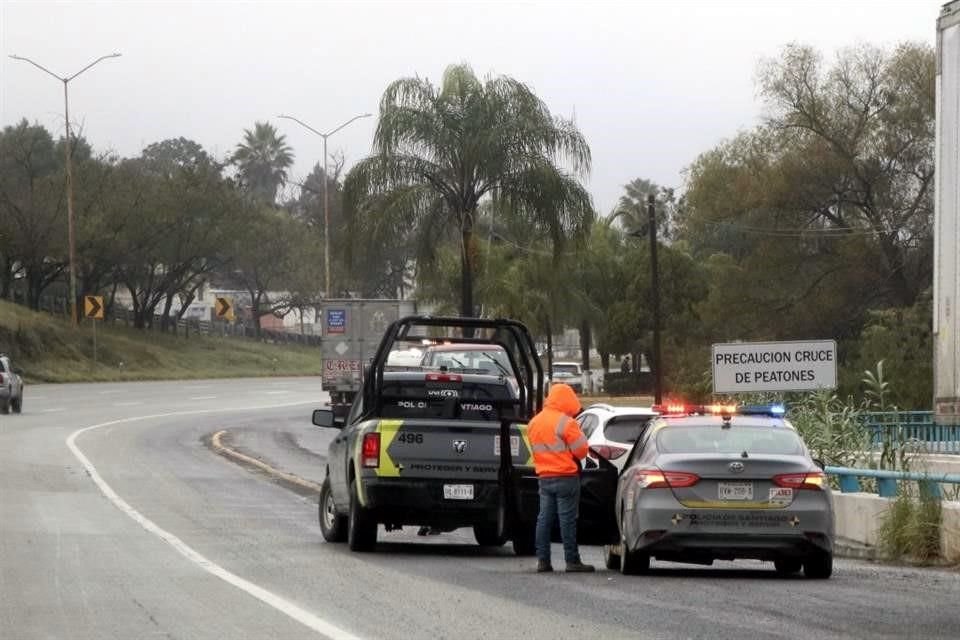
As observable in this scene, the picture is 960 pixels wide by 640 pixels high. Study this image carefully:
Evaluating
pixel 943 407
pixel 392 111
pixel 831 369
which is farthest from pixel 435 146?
pixel 943 407

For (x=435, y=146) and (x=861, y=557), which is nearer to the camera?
(x=861, y=557)

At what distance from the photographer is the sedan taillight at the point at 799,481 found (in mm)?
14930

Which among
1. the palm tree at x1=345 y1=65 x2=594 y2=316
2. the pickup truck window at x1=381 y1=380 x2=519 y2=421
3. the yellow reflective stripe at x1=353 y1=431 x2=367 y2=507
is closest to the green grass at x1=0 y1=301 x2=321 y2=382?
the palm tree at x1=345 y1=65 x2=594 y2=316

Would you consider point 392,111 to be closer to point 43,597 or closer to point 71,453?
point 71,453

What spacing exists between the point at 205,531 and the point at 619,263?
6165 centimetres

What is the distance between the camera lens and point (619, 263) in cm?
8038

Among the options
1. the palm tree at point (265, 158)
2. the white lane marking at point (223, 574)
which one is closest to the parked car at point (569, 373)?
the white lane marking at point (223, 574)

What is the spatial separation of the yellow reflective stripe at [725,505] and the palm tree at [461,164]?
93.0ft

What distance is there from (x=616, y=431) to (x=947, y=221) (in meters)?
5.21

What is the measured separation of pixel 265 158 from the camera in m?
191

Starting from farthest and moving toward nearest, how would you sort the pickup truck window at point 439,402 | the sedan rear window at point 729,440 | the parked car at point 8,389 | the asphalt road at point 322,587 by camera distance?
the parked car at point 8,389 → the pickup truck window at point 439,402 → the sedan rear window at point 729,440 → the asphalt road at point 322,587

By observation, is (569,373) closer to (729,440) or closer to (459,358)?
(459,358)

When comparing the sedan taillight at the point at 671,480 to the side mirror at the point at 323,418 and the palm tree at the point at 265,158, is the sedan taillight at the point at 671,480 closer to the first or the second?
the side mirror at the point at 323,418

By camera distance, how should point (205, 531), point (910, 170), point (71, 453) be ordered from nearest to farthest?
point (205, 531)
point (71, 453)
point (910, 170)
